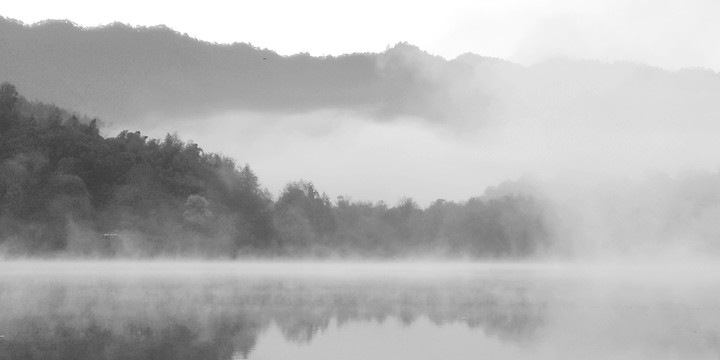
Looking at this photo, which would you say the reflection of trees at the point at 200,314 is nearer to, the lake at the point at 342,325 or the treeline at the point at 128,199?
the lake at the point at 342,325

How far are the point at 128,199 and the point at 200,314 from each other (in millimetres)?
42233

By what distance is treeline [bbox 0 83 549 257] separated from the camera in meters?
57.6

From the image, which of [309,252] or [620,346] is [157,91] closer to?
[309,252]

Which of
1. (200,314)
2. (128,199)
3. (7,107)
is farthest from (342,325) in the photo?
(7,107)

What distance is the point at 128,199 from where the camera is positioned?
61.6 meters

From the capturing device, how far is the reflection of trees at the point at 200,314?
50.1 feet

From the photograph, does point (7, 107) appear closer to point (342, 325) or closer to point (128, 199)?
point (128, 199)

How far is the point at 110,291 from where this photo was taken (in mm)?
28922

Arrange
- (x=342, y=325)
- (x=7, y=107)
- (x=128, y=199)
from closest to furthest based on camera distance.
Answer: (x=342, y=325), (x=128, y=199), (x=7, y=107)

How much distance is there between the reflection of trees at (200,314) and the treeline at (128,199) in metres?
25.9

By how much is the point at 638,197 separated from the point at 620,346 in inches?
3557

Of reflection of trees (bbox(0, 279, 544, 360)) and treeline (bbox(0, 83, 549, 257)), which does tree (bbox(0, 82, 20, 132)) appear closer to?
treeline (bbox(0, 83, 549, 257))

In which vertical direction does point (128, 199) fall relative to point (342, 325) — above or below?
above

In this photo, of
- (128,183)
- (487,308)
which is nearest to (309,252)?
(128,183)
